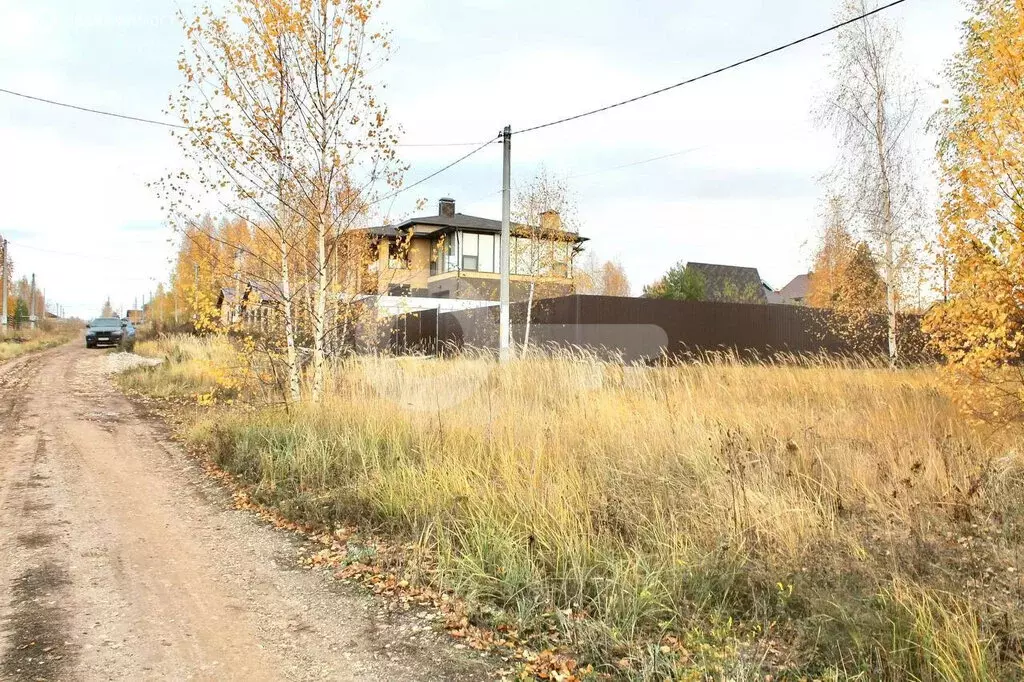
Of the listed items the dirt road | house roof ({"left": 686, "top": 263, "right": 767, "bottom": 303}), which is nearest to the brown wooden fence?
the dirt road

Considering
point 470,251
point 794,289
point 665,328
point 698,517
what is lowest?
point 698,517

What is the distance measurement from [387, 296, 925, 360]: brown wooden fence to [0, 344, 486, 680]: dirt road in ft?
37.4

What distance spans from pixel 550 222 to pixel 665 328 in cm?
845

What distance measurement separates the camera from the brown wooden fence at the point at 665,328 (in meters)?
20.1

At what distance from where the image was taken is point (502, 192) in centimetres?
1423

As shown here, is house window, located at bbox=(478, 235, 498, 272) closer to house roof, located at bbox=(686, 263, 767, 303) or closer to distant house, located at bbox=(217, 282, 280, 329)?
house roof, located at bbox=(686, 263, 767, 303)

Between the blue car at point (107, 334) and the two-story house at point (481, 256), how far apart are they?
1637 centimetres

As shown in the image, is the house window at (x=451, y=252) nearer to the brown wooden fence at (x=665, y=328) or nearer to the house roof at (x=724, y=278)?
the brown wooden fence at (x=665, y=328)

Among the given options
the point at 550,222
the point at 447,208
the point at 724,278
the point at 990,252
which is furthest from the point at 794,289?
the point at 990,252

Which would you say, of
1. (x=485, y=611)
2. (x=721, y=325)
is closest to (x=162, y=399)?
(x=485, y=611)

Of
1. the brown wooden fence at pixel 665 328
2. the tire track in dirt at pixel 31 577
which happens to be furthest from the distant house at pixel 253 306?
the brown wooden fence at pixel 665 328

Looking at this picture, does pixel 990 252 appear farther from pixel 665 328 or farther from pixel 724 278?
pixel 724 278

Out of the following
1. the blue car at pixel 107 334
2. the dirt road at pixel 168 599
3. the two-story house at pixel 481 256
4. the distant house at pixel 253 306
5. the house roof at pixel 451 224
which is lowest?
the dirt road at pixel 168 599

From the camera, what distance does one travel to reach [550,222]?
2756 cm
